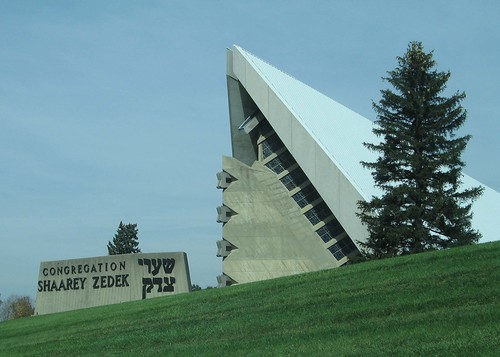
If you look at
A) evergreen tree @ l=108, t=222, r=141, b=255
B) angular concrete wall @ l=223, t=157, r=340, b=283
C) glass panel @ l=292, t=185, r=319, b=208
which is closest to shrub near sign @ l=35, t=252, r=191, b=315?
angular concrete wall @ l=223, t=157, r=340, b=283

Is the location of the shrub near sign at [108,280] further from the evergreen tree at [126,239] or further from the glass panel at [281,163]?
the evergreen tree at [126,239]

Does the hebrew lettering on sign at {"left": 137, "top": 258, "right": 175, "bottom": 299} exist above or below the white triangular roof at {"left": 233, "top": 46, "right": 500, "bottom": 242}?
below

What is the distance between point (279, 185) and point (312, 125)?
3603 mm

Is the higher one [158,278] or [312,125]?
[312,125]

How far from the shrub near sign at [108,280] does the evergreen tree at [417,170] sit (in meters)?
9.22

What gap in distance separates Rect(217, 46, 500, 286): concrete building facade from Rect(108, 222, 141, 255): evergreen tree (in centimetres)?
4565

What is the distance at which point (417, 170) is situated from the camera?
28.5 metres

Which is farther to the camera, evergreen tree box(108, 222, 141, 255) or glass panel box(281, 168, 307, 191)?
evergreen tree box(108, 222, 141, 255)

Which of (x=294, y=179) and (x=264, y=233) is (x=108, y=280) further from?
(x=294, y=179)

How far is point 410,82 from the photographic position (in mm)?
29875

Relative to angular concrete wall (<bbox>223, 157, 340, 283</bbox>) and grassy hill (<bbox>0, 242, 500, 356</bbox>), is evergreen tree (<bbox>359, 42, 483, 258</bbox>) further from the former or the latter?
grassy hill (<bbox>0, 242, 500, 356</bbox>)

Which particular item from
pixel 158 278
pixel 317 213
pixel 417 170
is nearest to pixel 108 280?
pixel 158 278

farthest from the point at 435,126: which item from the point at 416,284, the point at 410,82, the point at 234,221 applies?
the point at 416,284

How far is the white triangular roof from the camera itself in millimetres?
33188
